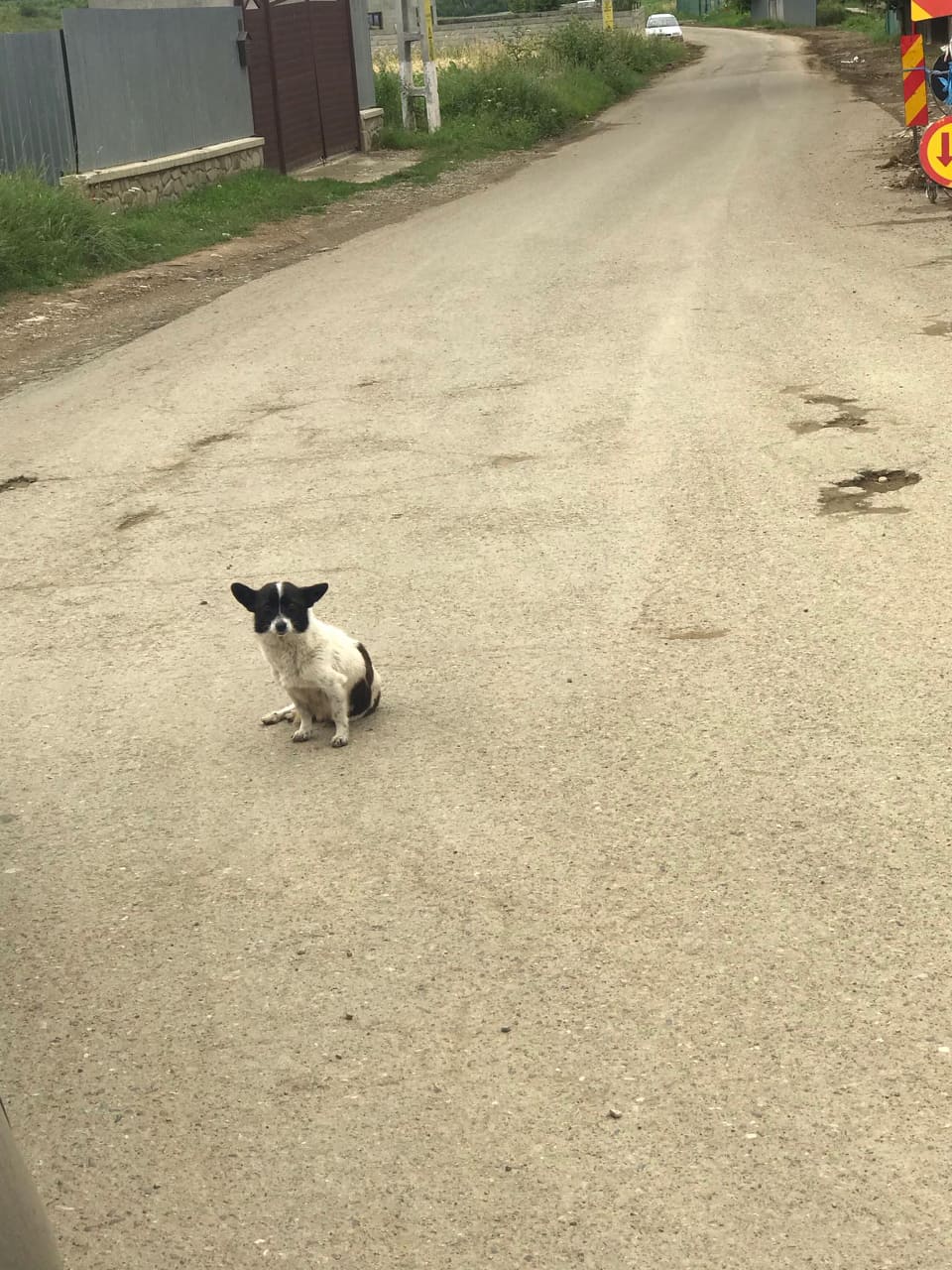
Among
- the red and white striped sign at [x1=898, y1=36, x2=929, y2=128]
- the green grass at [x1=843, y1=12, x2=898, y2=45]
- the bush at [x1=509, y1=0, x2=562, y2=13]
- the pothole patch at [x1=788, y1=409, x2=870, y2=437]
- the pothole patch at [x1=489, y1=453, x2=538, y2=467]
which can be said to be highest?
the bush at [x1=509, y1=0, x2=562, y2=13]

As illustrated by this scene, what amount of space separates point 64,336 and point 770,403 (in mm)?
7115

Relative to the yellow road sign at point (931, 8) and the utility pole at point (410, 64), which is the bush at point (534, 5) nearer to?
the utility pole at point (410, 64)

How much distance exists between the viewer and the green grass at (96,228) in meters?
16.1

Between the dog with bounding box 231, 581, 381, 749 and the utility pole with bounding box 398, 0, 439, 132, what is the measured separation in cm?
2501

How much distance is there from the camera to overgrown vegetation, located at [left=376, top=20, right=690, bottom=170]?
28.5 metres

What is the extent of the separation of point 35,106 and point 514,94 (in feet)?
46.7

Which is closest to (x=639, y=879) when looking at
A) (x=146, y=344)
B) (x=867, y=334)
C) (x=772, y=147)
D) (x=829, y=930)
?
(x=829, y=930)

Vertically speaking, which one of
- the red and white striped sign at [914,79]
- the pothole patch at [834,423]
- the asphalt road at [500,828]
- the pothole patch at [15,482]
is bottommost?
the asphalt road at [500,828]

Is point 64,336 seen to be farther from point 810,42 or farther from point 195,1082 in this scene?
→ point 810,42

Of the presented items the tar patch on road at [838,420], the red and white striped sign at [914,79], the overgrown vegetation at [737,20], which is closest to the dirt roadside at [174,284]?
the red and white striped sign at [914,79]

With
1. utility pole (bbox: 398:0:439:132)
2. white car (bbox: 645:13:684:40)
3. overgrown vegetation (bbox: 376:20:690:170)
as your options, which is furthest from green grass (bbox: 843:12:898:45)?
utility pole (bbox: 398:0:439:132)

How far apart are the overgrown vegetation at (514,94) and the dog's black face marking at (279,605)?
800 inches

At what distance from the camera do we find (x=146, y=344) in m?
13.2

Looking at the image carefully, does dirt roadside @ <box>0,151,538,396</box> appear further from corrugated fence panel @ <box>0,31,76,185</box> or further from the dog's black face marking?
the dog's black face marking
